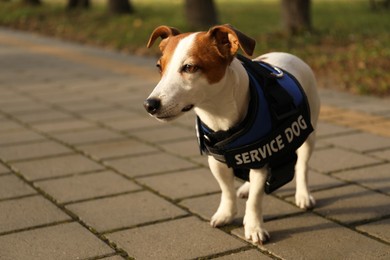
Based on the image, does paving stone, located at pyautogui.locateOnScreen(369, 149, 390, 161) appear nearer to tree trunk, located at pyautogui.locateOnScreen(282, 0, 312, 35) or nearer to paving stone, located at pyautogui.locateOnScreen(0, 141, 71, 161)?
paving stone, located at pyautogui.locateOnScreen(0, 141, 71, 161)

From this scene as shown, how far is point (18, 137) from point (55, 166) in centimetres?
130

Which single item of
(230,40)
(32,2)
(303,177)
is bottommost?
(32,2)

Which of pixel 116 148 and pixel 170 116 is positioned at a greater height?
pixel 170 116

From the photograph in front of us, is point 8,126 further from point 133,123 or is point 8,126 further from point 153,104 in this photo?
point 153,104

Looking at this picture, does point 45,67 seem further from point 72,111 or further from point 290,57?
point 290,57

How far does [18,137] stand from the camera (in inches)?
269

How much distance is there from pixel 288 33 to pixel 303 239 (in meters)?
9.76

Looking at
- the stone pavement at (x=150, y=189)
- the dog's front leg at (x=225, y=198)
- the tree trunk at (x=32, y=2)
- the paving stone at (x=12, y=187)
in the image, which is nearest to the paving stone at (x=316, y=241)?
the stone pavement at (x=150, y=189)

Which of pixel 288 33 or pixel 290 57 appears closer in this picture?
pixel 290 57

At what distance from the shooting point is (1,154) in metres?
6.13

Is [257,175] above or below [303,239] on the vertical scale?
above

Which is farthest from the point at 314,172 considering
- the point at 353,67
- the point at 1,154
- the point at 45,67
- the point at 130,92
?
the point at 45,67

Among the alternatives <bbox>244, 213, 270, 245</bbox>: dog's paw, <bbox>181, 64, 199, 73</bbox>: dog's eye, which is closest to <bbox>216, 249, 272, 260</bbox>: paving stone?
<bbox>244, 213, 270, 245</bbox>: dog's paw

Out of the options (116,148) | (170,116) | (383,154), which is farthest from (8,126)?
(170,116)
